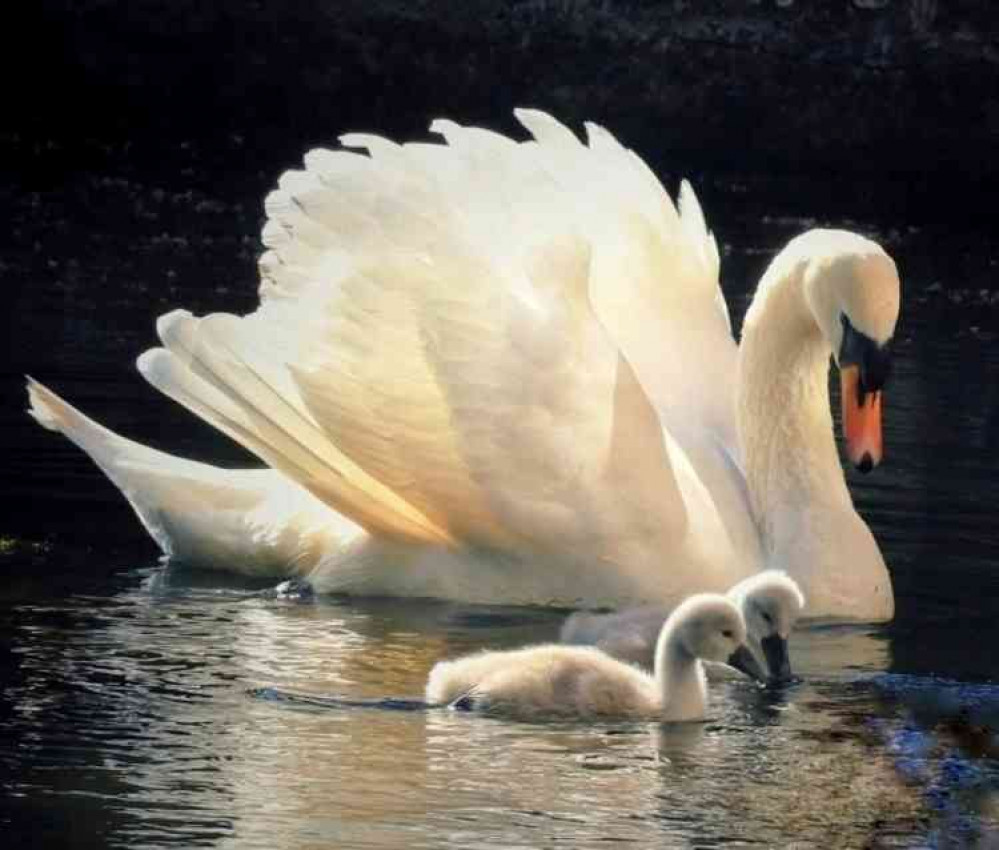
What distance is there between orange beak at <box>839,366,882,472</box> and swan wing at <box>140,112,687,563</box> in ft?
2.25

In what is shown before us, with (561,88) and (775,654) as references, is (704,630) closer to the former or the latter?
(775,654)

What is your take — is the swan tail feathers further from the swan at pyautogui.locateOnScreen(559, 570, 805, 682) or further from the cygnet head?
the cygnet head

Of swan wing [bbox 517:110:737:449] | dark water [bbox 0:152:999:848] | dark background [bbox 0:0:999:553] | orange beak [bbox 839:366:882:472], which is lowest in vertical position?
dark water [bbox 0:152:999:848]

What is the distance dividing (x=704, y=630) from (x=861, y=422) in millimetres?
1858

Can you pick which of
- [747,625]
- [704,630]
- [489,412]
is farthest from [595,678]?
[489,412]

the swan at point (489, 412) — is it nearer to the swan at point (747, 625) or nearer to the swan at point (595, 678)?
the swan at point (747, 625)

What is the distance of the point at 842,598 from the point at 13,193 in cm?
1216

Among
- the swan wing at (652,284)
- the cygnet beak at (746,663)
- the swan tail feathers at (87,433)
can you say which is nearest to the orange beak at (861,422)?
the swan wing at (652,284)

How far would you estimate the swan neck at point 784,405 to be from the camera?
38.0 ft

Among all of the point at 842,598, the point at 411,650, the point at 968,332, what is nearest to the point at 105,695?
the point at 411,650

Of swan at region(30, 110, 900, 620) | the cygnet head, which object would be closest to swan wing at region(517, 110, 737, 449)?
swan at region(30, 110, 900, 620)

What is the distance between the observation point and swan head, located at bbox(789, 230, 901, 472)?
36.8 ft

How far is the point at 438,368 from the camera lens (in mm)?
10906

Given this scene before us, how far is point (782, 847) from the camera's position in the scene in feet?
27.2
